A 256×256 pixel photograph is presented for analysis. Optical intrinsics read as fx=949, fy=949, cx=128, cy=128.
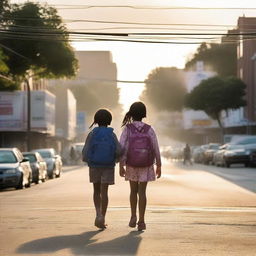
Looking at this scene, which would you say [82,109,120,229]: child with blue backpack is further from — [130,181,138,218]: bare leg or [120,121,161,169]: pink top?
[130,181,138,218]: bare leg

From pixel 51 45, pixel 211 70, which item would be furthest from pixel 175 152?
pixel 51 45

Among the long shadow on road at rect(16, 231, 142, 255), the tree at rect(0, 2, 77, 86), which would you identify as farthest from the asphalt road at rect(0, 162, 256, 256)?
the tree at rect(0, 2, 77, 86)

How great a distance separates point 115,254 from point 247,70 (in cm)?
8561

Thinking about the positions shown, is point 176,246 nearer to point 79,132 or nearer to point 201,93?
point 201,93

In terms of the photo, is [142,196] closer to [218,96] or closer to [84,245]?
[84,245]

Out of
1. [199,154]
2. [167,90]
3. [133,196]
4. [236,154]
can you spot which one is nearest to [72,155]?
[199,154]

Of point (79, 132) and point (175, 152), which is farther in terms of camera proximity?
point (79, 132)

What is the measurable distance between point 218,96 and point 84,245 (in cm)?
8344

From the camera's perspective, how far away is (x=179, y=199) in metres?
21.5

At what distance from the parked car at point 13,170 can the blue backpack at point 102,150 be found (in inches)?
665

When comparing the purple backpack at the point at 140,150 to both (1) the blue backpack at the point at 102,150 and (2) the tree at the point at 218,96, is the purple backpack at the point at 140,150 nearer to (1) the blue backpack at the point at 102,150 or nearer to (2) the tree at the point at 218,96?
(1) the blue backpack at the point at 102,150

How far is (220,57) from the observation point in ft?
421

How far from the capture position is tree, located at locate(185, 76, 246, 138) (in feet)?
301

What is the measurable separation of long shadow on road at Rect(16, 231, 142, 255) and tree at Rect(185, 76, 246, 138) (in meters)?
78.7
